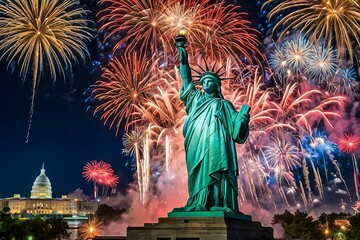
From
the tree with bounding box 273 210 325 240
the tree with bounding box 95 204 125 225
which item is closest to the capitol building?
the tree with bounding box 95 204 125 225

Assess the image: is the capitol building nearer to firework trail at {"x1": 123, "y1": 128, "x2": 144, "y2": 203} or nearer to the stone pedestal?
firework trail at {"x1": 123, "y1": 128, "x2": 144, "y2": 203}

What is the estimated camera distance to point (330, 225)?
70438 millimetres

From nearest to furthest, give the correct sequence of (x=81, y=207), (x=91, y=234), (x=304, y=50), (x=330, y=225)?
(x=304, y=50), (x=91, y=234), (x=330, y=225), (x=81, y=207)

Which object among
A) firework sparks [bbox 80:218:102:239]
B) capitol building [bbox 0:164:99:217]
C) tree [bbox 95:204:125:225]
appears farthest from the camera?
capitol building [bbox 0:164:99:217]

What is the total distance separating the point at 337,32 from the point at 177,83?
11.2 m

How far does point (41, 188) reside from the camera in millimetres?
156000

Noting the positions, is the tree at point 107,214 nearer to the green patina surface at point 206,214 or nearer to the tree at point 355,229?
the tree at point 355,229

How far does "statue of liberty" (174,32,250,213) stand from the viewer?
19000mm

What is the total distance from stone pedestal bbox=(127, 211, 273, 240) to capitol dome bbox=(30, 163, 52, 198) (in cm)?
14402

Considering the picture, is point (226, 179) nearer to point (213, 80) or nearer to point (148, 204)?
point (213, 80)

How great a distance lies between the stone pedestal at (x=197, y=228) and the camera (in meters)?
17.2

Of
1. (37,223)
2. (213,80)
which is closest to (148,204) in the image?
(37,223)

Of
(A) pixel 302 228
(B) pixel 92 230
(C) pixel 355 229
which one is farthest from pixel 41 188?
(C) pixel 355 229

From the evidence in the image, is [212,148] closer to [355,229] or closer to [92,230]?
[355,229]
